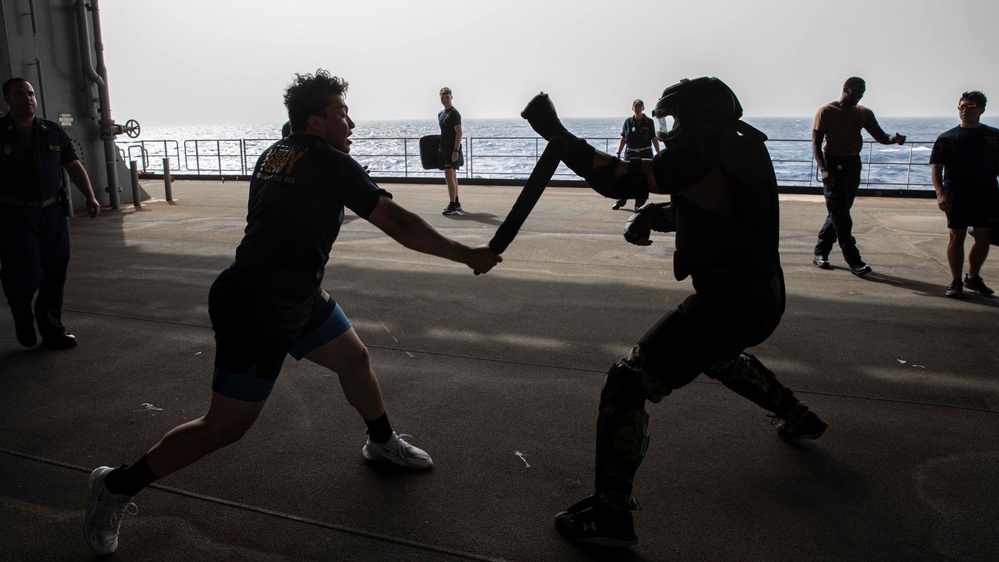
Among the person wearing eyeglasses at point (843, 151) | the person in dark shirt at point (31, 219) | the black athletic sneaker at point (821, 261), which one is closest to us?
the person in dark shirt at point (31, 219)

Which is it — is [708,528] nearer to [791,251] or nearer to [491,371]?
[491,371]

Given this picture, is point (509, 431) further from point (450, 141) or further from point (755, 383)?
point (450, 141)

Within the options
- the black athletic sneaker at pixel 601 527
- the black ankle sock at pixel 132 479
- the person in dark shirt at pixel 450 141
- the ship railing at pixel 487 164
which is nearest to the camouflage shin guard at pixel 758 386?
the black athletic sneaker at pixel 601 527

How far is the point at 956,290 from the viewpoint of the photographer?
6.68 meters

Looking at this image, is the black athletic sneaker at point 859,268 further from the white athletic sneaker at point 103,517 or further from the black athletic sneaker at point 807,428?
the white athletic sneaker at point 103,517

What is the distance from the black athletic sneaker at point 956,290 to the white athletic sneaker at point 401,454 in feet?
17.9

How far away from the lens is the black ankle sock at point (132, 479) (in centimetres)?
276

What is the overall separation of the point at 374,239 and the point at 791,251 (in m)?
5.32

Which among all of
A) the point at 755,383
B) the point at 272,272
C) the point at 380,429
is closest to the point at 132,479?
the point at 272,272

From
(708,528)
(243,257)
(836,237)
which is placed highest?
(243,257)

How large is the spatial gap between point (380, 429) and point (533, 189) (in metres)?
1.38

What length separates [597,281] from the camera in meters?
7.41

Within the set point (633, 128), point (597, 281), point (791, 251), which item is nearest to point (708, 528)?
point (597, 281)

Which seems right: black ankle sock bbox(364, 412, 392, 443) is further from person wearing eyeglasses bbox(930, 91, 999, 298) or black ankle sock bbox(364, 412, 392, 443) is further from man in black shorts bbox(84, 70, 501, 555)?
person wearing eyeglasses bbox(930, 91, 999, 298)
